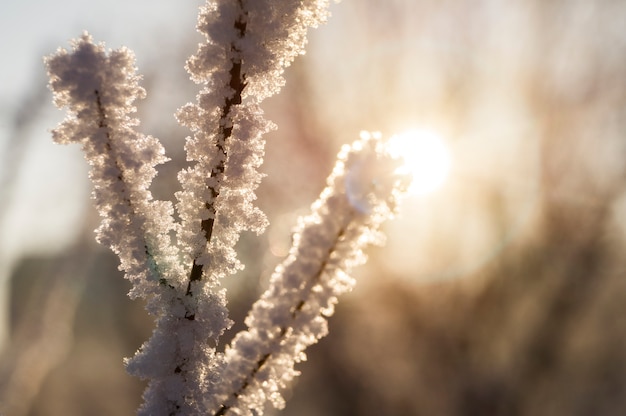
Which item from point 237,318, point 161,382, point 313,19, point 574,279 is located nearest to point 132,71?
point 313,19

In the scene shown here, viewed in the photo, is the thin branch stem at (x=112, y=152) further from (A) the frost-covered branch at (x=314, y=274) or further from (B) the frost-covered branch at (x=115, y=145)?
(A) the frost-covered branch at (x=314, y=274)

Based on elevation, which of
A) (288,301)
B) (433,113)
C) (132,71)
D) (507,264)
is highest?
(433,113)

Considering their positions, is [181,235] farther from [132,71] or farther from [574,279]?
[574,279]

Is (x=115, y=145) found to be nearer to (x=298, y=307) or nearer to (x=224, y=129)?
(x=224, y=129)

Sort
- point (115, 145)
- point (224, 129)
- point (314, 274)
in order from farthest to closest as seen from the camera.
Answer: point (224, 129) → point (115, 145) → point (314, 274)

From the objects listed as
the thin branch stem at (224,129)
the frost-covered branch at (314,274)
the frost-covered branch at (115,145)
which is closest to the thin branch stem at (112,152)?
the frost-covered branch at (115,145)

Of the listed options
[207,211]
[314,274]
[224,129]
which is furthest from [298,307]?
[224,129]

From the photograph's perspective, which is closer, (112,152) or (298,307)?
(298,307)

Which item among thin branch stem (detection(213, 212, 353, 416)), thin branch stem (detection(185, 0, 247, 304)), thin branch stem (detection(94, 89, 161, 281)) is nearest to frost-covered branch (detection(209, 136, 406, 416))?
thin branch stem (detection(213, 212, 353, 416))
